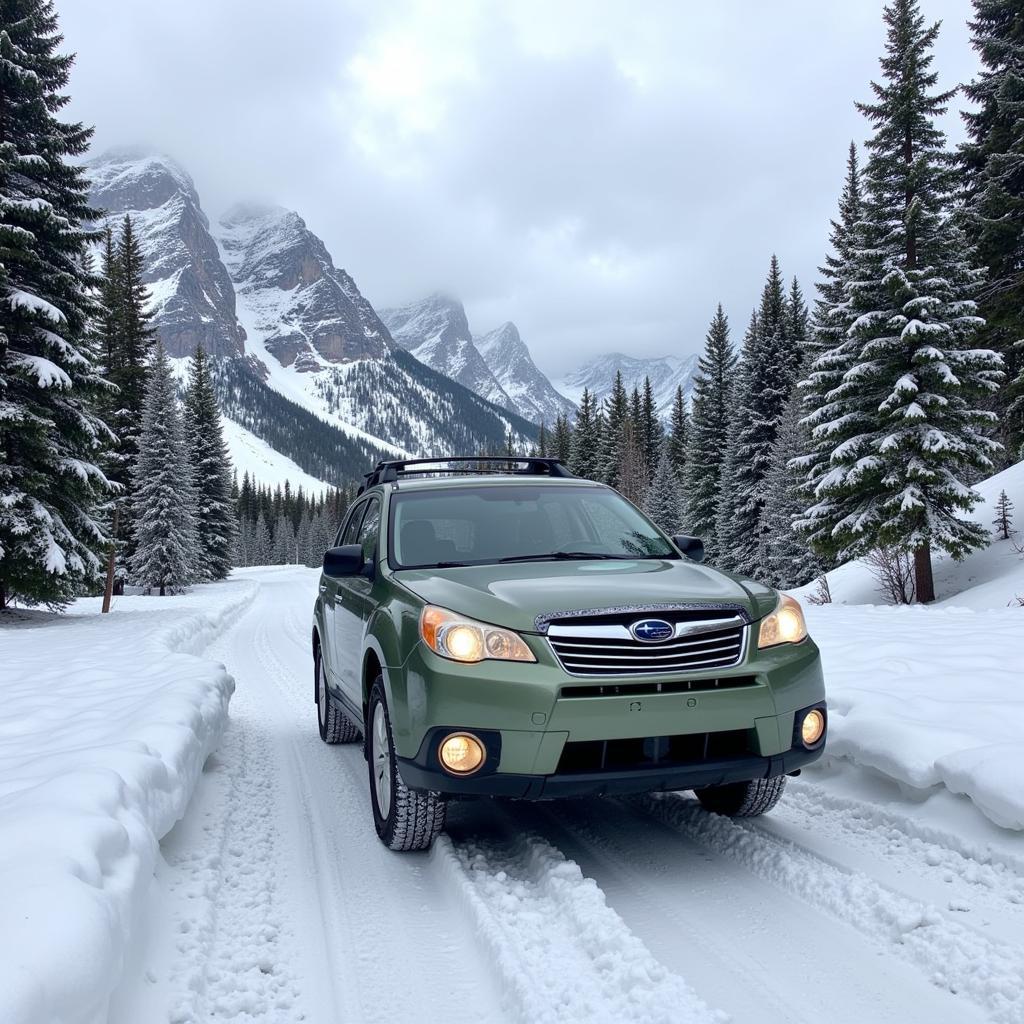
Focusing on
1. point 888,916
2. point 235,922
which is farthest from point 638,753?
point 235,922

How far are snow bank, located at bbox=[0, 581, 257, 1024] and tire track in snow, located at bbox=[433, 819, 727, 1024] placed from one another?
1303 mm

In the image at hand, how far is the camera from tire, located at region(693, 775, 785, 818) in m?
4.34

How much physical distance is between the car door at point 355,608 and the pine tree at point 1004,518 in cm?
1746

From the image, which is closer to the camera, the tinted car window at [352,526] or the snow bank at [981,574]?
the tinted car window at [352,526]

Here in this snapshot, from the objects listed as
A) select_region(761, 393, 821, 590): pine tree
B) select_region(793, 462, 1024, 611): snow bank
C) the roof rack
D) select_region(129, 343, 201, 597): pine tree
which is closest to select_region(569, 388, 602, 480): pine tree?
select_region(761, 393, 821, 590): pine tree

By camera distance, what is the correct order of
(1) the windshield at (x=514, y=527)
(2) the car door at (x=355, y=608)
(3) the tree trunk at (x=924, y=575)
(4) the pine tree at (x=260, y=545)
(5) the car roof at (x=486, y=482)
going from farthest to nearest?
(4) the pine tree at (x=260, y=545) < (3) the tree trunk at (x=924, y=575) < (5) the car roof at (x=486, y=482) < (2) the car door at (x=355, y=608) < (1) the windshield at (x=514, y=527)

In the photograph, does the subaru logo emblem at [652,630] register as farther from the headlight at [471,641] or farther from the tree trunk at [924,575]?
the tree trunk at [924,575]

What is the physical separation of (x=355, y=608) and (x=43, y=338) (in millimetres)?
15760

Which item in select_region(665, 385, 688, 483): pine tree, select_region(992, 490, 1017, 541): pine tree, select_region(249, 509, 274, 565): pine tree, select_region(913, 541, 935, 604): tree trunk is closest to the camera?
select_region(913, 541, 935, 604): tree trunk

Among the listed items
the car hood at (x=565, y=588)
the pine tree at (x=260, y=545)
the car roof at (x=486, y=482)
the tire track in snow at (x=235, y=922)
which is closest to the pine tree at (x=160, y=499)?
the car roof at (x=486, y=482)

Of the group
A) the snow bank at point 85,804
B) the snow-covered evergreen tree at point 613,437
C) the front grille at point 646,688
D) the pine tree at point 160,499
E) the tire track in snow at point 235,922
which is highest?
the snow-covered evergreen tree at point 613,437

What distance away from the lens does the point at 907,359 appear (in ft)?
60.1

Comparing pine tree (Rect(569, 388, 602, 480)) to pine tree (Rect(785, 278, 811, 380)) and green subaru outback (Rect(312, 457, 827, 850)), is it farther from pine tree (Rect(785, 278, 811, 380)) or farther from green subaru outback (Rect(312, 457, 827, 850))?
green subaru outback (Rect(312, 457, 827, 850))

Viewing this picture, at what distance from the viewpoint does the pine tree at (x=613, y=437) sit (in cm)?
6041
